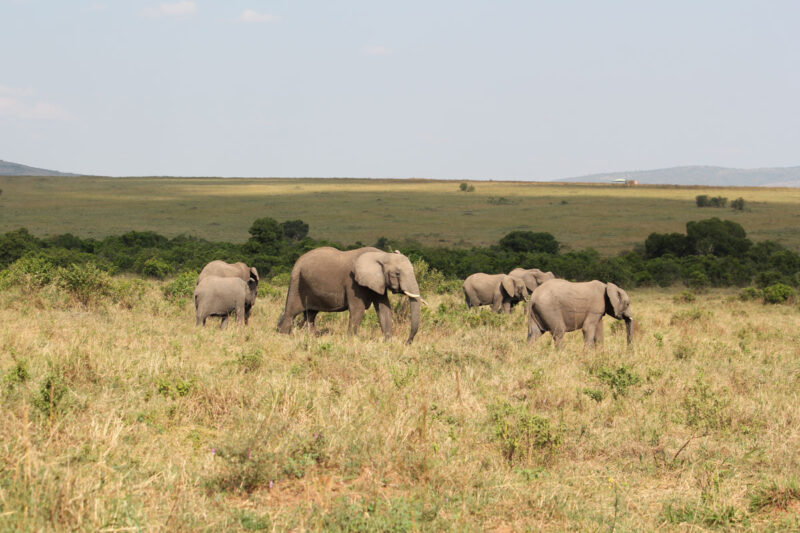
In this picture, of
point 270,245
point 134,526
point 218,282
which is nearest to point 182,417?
point 134,526

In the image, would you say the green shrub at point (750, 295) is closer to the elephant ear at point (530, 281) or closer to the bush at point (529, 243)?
the elephant ear at point (530, 281)

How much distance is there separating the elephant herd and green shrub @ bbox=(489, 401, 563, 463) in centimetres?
498

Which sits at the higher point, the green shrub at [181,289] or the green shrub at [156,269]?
the green shrub at [181,289]

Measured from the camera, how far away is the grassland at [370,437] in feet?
13.4

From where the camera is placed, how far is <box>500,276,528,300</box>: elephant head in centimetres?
1825

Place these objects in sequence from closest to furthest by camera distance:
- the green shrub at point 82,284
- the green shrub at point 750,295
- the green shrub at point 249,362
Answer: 1. the green shrub at point 249,362
2. the green shrub at point 82,284
3. the green shrub at point 750,295

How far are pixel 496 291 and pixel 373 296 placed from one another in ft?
27.3

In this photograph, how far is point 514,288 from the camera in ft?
60.0

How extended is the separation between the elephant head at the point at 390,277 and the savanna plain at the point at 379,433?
108 centimetres

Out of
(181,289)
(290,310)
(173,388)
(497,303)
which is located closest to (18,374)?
(173,388)

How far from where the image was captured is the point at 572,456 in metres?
5.92

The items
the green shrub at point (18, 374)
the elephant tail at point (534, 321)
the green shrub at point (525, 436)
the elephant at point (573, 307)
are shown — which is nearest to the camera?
the green shrub at point (525, 436)

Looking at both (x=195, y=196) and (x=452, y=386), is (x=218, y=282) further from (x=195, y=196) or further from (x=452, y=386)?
(x=195, y=196)

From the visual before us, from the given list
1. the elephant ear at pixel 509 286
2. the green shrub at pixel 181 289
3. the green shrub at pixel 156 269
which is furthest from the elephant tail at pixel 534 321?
the green shrub at pixel 156 269
